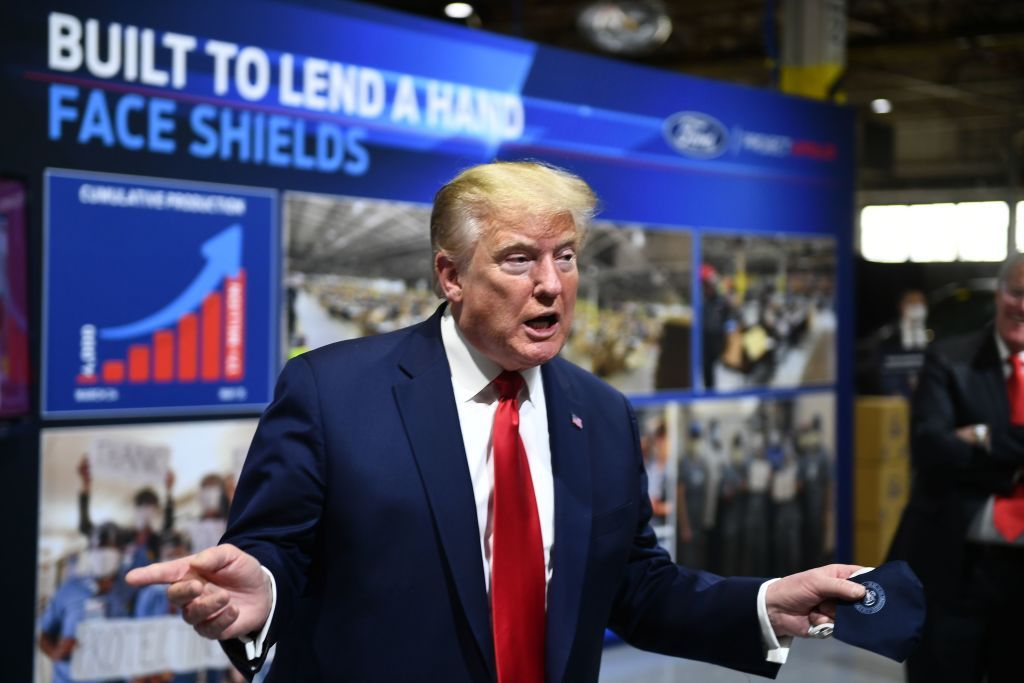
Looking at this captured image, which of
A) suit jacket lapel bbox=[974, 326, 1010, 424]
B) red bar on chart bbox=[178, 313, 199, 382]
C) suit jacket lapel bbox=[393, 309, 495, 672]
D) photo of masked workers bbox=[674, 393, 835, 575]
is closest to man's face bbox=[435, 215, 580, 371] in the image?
suit jacket lapel bbox=[393, 309, 495, 672]

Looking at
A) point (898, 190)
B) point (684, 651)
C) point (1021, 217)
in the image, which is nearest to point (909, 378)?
point (1021, 217)

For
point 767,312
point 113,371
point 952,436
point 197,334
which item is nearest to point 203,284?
point 197,334

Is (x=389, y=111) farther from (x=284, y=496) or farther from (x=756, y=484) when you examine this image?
(x=284, y=496)

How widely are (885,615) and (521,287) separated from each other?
0.73 metres

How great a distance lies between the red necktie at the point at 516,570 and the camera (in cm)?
184

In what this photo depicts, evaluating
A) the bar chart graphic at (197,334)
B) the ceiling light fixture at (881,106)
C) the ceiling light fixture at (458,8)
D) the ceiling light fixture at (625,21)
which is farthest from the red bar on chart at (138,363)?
the ceiling light fixture at (881,106)

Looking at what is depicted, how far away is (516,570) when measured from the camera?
6.07ft

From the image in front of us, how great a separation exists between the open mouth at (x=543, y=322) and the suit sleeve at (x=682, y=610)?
334mm

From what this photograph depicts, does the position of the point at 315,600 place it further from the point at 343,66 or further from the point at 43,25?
the point at 343,66

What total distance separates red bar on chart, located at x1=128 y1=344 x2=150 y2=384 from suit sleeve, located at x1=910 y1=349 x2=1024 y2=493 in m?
2.38

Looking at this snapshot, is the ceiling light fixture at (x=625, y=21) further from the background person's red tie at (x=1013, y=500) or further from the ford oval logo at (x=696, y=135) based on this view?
the background person's red tie at (x=1013, y=500)

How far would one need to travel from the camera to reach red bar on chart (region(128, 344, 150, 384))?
155 inches

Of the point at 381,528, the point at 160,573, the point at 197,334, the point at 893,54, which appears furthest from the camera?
the point at 893,54

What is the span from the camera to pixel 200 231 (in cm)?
412
